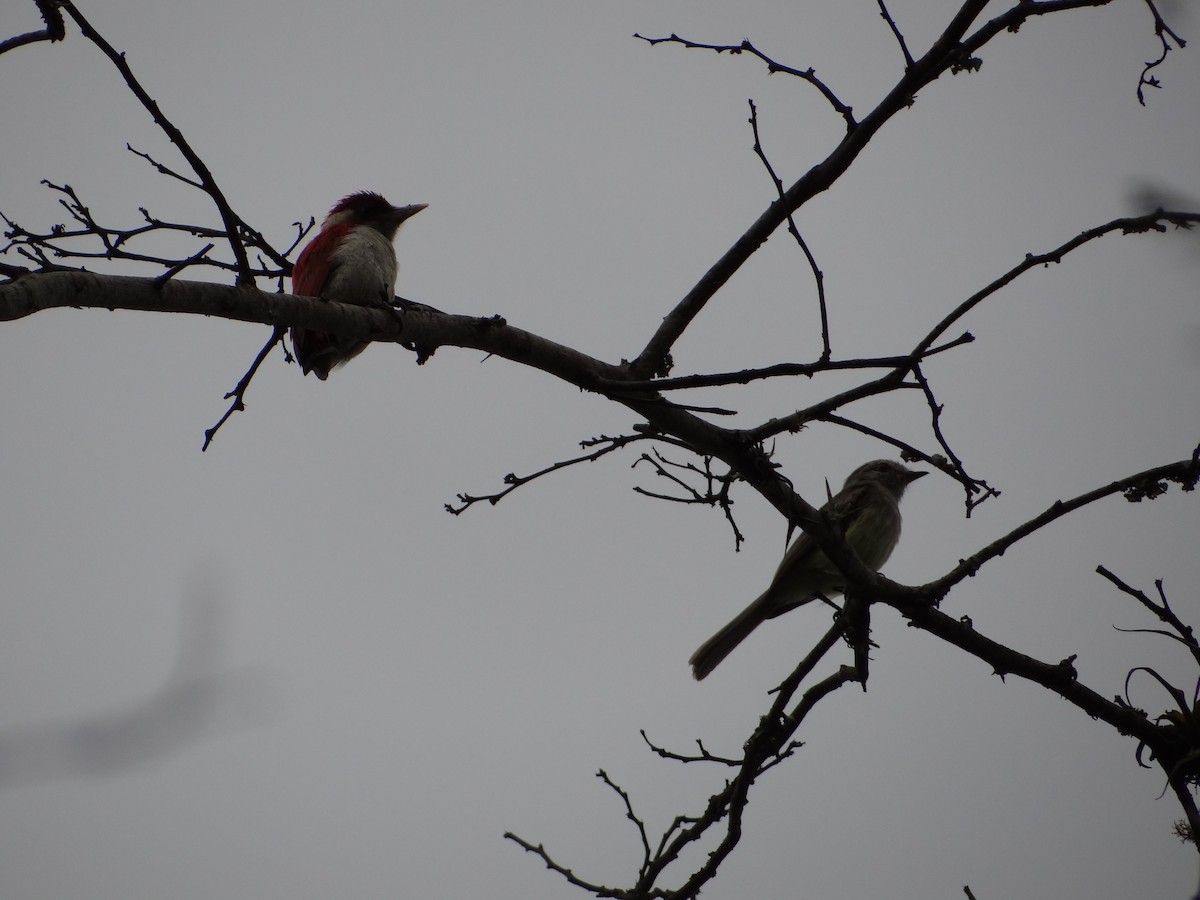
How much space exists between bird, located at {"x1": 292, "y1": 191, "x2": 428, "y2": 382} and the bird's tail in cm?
293

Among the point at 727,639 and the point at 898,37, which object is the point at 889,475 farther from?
the point at 898,37

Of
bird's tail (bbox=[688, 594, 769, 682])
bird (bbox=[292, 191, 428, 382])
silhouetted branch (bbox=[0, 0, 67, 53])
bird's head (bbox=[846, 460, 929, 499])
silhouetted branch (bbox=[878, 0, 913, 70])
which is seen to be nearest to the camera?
silhouetted branch (bbox=[0, 0, 67, 53])

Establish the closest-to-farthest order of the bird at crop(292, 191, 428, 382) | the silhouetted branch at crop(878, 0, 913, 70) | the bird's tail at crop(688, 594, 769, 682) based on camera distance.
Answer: the silhouetted branch at crop(878, 0, 913, 70), the bird at crop(292, 191, 428, 382), the bird's tail at crop(688, 594, 769, 682)

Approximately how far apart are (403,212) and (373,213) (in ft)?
0.65

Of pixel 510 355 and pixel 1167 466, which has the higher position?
pixel 510 355

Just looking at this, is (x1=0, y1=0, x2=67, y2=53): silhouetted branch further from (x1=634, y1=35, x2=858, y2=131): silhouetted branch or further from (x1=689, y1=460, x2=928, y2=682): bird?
(x1=689, y1=460, x2=928, y2=682): bird

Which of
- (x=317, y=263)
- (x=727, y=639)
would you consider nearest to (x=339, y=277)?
(x=317, y=263)

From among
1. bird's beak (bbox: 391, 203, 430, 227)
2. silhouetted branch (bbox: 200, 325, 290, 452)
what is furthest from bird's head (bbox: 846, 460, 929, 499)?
silhouetted branch (bbox: 200, 325, 290, 452)

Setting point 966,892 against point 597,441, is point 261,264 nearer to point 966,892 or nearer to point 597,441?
point 597,441

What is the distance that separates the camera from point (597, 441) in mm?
3559

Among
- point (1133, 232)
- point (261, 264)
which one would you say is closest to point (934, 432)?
point (1133, 232)

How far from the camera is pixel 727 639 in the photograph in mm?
6609

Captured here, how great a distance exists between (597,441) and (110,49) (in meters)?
1.90

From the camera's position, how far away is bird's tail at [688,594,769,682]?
21.4ft
